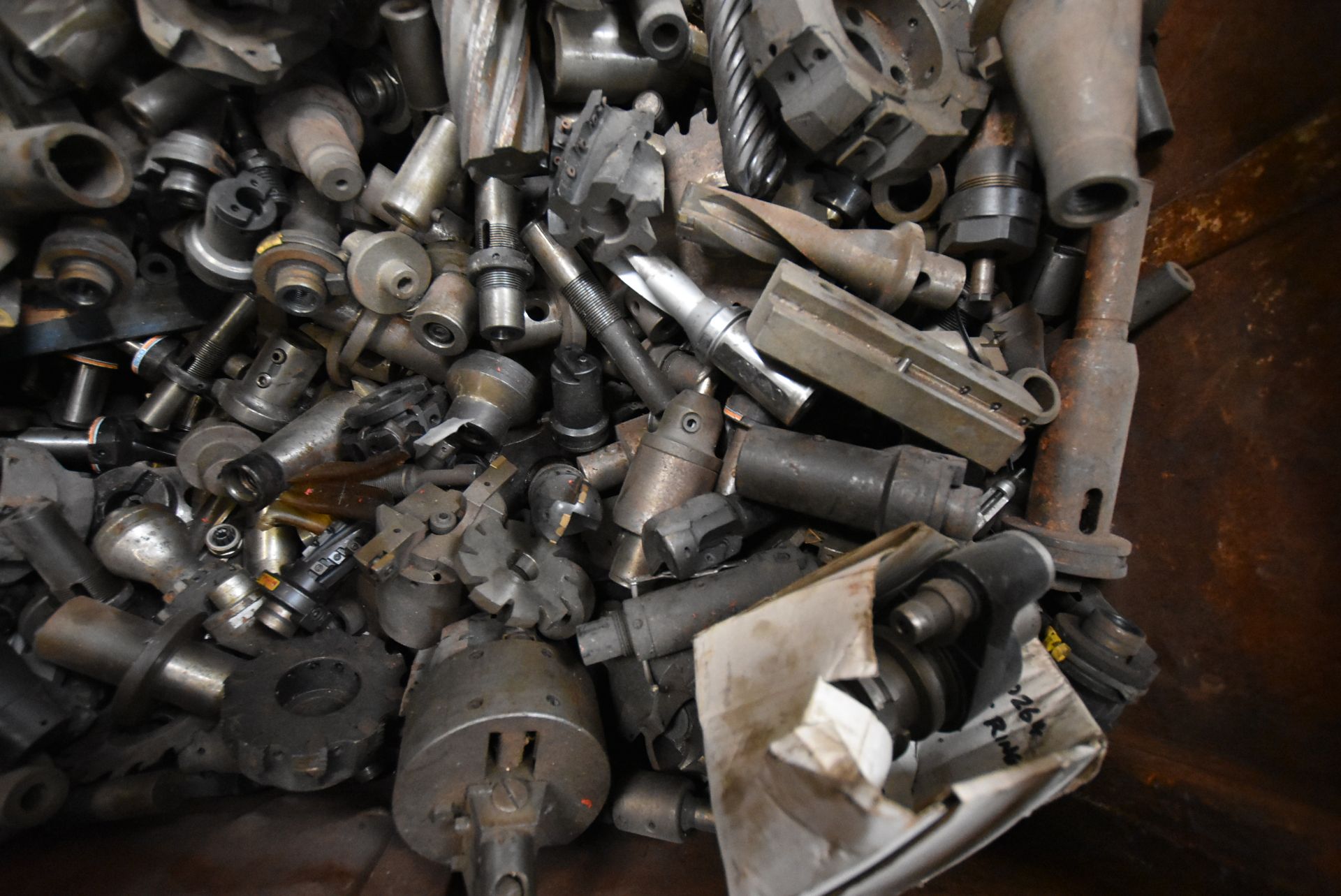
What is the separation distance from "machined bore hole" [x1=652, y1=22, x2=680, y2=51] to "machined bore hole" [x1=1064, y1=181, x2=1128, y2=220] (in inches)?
36.9

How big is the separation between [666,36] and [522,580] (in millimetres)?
1304

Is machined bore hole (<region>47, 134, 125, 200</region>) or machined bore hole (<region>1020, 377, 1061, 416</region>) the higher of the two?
machined bore hole (<region>1020, 377, 1061, 416</region>)

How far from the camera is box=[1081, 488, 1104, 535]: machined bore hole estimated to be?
1537mm

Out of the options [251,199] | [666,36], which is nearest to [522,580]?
[251,199]

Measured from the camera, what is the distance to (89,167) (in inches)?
63.1

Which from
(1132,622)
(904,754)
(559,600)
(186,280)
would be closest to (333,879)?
(559,600)

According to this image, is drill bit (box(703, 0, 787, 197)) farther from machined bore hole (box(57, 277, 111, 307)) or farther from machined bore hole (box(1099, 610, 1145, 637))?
machined bore hole (box(57, 277, 111, 307))

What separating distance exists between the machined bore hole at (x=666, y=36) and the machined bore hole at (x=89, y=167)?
128 centimetres

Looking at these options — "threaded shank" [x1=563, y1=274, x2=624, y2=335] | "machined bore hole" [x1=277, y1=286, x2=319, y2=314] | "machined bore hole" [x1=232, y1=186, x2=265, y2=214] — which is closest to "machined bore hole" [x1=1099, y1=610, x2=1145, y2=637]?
"threaded shank" [x1=563, y1=274, x2=624, y2=335]

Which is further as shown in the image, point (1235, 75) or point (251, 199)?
point (251, 199)

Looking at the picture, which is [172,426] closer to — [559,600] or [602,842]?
[559,600]

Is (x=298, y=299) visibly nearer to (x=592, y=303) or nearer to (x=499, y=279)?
(x=499, y=279)

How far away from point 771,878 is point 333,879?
0.99m

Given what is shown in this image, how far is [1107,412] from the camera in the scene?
1.52 meters
